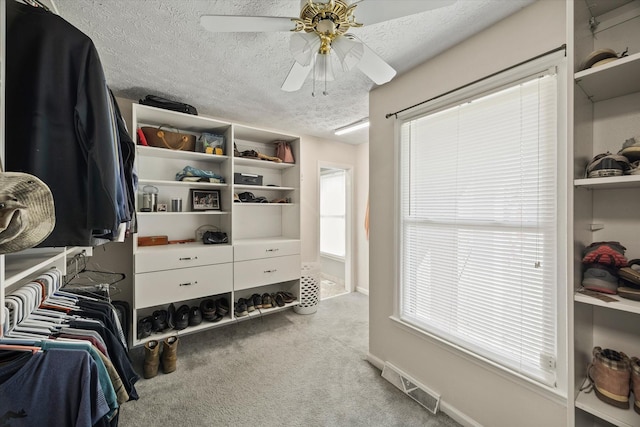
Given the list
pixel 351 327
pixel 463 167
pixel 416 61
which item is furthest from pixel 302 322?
pixel 416 61

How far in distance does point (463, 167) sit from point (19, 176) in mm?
1925

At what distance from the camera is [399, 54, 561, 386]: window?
129 centimetres

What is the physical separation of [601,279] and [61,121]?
1.98 m

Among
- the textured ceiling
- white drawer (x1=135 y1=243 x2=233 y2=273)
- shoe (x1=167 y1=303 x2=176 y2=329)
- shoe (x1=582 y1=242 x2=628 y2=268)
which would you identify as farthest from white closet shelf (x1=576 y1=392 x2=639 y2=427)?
shoe (x1=167 y1=303 x2=176 y2=329)

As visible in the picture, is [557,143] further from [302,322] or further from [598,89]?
[302,322]

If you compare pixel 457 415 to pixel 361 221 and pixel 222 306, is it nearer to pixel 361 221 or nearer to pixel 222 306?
pixel 222 306

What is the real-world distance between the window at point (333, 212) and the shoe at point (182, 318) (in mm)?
2850

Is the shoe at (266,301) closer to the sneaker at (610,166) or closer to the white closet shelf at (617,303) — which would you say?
the white closet shelf at (617,303)

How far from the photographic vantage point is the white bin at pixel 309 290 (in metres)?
3.27

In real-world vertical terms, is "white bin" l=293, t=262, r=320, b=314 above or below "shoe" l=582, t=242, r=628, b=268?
below

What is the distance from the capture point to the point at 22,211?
1.57ft

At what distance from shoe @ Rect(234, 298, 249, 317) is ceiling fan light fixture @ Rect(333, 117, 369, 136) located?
254cm

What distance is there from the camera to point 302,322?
3.05 m

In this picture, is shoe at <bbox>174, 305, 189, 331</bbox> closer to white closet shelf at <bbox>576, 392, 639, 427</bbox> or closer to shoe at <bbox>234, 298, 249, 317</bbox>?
shoe at <bbox>234, 298, 249, 317</bbox>
